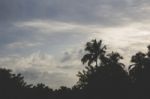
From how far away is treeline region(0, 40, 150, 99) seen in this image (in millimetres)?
68625

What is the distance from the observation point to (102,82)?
6894 centimetres

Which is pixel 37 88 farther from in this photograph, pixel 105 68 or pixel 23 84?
pixel 105 68

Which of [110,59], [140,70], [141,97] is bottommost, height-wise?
[141,97]

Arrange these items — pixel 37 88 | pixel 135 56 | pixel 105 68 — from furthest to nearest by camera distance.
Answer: pixel 37 88 → pixel 135 56 → pixel 105 68

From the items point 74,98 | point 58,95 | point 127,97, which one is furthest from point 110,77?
point 58,95

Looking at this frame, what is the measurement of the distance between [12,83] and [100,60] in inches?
697

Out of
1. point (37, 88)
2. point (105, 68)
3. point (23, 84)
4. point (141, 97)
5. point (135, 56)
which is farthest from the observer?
point (23, 84)

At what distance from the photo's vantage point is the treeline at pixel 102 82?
68.6 metres

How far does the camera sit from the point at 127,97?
2680 inches

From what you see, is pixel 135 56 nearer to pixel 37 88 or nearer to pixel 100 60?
pixel 100 60

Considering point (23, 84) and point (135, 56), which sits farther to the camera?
point (23, 84)

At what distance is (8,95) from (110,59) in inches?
836

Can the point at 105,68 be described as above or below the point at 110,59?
below

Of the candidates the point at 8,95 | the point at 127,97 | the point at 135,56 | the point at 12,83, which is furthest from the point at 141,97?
the point at 12,83
